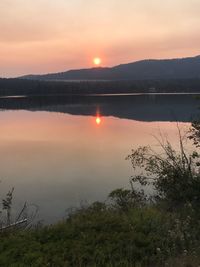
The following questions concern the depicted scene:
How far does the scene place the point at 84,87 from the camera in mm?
161500

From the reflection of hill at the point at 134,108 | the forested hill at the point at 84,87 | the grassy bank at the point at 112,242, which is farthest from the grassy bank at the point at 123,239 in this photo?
the forested hill at the point at 84,87

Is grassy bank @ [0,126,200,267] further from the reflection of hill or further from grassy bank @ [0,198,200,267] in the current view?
the reflection of hill

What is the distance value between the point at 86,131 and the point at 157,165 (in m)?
27.3

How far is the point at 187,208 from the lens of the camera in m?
8.65

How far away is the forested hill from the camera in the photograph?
150125 millimetres

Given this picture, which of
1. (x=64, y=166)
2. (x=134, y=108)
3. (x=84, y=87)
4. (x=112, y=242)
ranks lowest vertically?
(x=134, y=108)

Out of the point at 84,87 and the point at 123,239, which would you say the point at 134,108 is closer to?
the point at 123,239

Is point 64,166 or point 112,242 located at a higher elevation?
point 112,242

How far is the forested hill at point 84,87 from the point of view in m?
150

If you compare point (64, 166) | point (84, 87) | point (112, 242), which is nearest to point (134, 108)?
point (64, 166)

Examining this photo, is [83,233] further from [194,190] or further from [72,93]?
[72,93]

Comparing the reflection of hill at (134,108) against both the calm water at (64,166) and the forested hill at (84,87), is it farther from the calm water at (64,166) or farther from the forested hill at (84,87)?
the forested hill at (84,87)

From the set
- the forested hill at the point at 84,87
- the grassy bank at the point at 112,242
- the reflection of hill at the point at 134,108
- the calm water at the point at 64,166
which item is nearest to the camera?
the grassy bank at the point at 112,242

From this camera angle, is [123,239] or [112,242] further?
[123,239]
